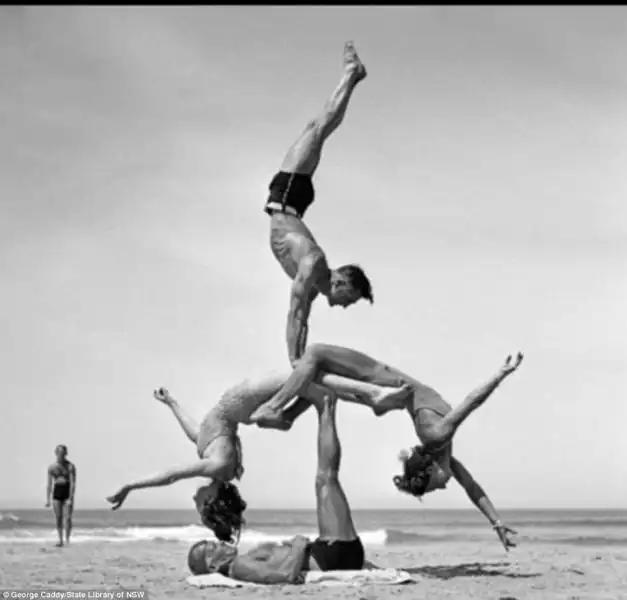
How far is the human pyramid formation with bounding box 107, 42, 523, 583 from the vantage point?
6.97m

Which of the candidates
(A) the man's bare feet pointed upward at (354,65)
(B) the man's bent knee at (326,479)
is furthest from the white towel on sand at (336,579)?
(A) the man's bare feet pointed upward at (354,65)

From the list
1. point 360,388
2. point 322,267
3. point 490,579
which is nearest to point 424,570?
point 490,579

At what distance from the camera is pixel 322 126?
7.97 meters

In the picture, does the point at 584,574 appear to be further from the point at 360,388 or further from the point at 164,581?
the point at 164,581

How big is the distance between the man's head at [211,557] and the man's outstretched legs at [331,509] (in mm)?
751

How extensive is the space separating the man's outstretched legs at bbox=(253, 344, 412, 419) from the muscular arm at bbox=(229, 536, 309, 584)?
1.13 m

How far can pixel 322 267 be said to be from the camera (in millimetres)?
7480

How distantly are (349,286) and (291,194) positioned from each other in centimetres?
112

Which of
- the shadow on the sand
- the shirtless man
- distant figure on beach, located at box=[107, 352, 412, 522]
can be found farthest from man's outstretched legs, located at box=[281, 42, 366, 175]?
the shadow on the sand

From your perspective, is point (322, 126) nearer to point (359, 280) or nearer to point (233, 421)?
point (359, 280)

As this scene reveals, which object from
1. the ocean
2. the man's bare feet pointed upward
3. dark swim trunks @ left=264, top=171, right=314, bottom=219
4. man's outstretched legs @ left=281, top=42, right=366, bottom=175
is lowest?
the ocean

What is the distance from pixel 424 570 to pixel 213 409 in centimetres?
292

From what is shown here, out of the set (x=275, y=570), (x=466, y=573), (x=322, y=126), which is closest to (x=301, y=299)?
(x=322, y=126)

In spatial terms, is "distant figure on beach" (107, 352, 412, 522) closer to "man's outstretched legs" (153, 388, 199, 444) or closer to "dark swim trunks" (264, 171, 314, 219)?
"man's outstretched legs" (153, 388, 199, 444)
